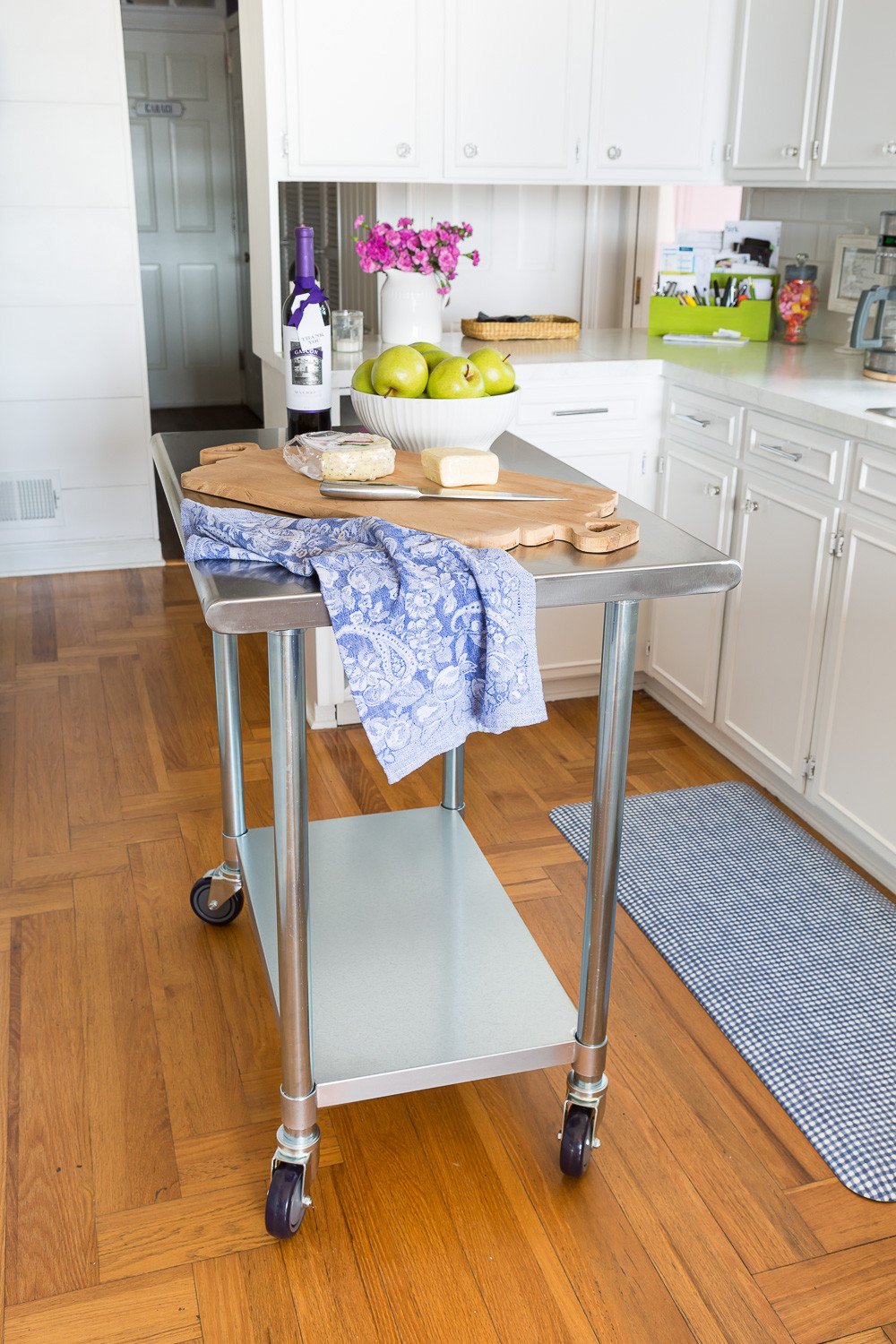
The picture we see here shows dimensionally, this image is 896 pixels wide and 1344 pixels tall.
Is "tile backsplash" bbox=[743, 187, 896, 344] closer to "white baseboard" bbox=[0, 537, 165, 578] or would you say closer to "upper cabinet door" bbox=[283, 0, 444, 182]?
"upper cabinet door" bbox=[283, 0, 444, 182]

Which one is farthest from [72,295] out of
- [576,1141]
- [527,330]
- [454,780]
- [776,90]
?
[576,1141]

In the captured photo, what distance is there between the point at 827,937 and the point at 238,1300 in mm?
1268

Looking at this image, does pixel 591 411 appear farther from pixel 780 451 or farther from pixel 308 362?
pixel 308 362

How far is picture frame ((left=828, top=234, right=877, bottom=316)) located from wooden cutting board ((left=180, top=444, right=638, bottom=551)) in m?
1.93

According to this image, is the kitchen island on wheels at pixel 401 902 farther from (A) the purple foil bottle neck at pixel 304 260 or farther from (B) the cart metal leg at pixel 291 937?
(A) the purple foil bottle neck at pixel 304 260

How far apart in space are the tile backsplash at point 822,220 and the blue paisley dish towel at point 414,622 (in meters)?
2.35

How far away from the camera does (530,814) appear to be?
2.66 m

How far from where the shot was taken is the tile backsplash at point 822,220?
3.10 m

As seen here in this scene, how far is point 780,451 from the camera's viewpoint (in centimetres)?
254

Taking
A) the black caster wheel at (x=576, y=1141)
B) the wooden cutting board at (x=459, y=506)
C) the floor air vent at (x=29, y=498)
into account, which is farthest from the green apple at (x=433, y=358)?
the floor air vent at (x=29, y=498)

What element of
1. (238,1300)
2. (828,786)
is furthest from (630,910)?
(238,1300)

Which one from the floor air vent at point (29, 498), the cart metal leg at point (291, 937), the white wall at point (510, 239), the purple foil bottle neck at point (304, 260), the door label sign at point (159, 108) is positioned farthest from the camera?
the door label sign at point (159, 108)

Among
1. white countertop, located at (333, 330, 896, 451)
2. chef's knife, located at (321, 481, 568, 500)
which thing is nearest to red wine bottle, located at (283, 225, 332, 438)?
chef's knife, located at (321, 481, 568, 500)

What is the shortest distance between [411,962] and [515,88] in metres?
2.32
